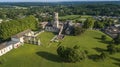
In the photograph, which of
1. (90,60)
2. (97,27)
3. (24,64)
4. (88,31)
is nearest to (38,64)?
(24,64)

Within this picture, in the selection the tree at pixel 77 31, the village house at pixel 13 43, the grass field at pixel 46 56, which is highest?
the tree at pixel 77 31

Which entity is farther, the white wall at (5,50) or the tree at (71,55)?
the white wall at (5,50)

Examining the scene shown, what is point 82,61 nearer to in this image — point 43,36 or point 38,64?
point 38,64

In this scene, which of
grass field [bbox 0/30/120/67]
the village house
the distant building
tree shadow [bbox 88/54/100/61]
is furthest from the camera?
the village house

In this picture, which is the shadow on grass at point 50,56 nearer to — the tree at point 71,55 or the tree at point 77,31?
the tree at point 71,55

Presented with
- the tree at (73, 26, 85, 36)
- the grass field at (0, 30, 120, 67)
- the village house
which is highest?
the tree at (73, 26, 85, 36)

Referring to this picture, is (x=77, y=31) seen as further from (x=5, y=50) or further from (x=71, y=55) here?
(x=5, y=50)

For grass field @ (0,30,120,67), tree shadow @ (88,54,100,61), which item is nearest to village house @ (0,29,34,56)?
grass field @ (0,30,120,67)

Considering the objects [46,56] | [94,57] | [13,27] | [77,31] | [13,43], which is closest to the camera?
[46,56]

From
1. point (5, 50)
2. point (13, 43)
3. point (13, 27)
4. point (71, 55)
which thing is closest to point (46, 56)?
point (71, 55)

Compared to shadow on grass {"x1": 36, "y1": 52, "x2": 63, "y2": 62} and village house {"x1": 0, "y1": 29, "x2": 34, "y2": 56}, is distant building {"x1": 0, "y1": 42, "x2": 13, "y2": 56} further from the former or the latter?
shadow on grass {"x1": 36, "y1": 52, "x2": 63, "y2": 62}

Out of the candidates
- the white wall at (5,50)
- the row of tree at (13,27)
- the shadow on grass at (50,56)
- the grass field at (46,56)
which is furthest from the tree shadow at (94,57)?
the row of tree at (13,27)
